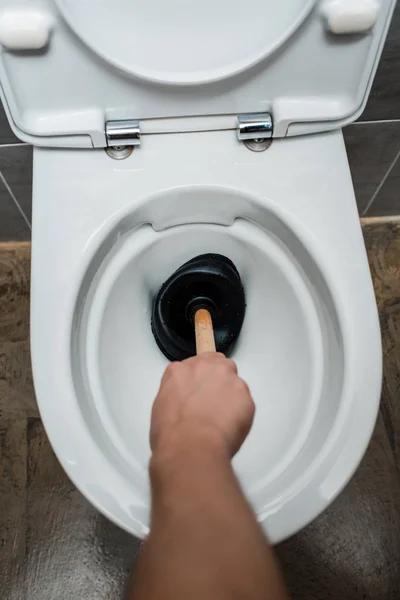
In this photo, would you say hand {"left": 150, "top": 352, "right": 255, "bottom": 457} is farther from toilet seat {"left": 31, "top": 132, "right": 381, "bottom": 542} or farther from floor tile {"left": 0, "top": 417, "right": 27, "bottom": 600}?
floor tile {"left": 0, "top": 417, "right": 27, "bottom": 600}

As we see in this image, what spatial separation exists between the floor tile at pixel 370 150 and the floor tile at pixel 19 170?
481 mm

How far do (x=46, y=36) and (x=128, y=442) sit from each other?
0.43 meters

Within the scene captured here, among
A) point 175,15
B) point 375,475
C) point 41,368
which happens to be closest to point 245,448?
point 41,368

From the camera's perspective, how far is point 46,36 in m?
0.55

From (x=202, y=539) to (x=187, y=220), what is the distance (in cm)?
45

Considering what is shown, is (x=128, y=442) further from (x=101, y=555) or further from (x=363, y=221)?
(x=363, y=221)

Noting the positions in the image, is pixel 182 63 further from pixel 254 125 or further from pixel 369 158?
pixel 369 158

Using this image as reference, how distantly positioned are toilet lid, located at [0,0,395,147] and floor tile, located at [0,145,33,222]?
0.66ft

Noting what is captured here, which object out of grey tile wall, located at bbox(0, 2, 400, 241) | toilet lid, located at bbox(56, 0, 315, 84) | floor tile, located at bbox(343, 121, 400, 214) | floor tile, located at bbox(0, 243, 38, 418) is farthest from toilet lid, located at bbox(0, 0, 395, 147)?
floor tile, located at bbox(0, 243, 38, 418)

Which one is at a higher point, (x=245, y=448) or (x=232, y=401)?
(x=232, y=401)

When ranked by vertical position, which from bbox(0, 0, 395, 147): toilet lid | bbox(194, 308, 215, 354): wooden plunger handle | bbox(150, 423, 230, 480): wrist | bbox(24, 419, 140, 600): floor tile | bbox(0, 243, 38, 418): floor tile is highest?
bbox(0, 0, 395, 147): toilet lid

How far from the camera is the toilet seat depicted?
0.56m

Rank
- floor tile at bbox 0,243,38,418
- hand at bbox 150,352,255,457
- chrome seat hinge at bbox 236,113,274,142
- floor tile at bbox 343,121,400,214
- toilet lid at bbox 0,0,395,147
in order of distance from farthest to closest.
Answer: floor tile at bbox 0,243,38,418
floor tile at bbox 343,121,400,214
chrome seat hinge at bbox 236,113,274,142
toilet lid at bbox 0,0,395,147
hand at bbox 150,352,255,457

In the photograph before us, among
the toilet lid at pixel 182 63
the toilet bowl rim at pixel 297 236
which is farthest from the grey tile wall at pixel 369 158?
the toilet bowl rim at pixel 297 236
